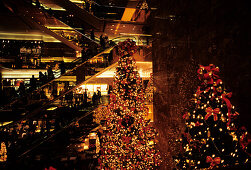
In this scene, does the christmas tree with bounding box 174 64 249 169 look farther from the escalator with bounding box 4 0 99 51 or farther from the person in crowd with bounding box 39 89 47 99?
the escalator with bounding box 4 0 99 51

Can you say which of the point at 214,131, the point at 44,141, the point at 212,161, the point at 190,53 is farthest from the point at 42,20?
the point at 212,161

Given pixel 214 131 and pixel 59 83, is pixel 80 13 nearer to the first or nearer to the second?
pixel 59 83

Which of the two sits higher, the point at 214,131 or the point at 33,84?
the point at 33,84

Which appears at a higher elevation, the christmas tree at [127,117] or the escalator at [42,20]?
the escalator at [42,20]

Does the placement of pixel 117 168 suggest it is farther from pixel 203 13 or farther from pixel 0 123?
pixel 0 123

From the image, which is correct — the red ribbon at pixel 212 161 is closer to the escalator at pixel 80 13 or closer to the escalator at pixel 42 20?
the escalator at pixel 42 20

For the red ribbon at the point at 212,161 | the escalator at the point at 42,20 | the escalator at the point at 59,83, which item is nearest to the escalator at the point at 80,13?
the escalator at the point at 42,20

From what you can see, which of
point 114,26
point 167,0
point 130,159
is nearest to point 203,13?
point 167,0

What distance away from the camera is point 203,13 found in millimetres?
3635

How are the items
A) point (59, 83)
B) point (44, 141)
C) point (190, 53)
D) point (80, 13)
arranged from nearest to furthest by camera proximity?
point (190, 53) < point (44, 141) < point (59, 83) < point (80, 13)

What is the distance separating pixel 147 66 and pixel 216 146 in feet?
31.9

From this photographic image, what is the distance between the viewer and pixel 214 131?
2.52 meters

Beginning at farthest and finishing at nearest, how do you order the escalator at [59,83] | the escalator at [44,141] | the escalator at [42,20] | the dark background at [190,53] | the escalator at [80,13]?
the escalator at [80,13] < the escalator at [42,20] < the escalator at [59,83] < the escalator at [44,141] < the dark background at [190,53]

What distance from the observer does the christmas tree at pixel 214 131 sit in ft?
7.98
